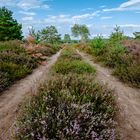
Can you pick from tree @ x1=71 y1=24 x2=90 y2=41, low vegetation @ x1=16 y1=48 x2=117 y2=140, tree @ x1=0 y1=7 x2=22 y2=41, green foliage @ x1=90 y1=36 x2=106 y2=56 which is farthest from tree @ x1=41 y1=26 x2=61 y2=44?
low vegetation @ x1=16 y1=48 x2=117 y2=140

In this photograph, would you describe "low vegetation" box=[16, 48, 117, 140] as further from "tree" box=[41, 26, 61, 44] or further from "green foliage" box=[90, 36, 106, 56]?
"tree" box=[41, 26, 61, 44]

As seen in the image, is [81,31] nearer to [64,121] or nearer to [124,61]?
[124,61]

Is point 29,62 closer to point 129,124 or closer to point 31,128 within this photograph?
point 129,124

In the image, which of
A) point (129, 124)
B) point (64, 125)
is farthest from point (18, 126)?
point (129, 124)

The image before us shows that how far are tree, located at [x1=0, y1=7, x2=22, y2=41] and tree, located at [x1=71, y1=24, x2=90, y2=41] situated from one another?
2424cm

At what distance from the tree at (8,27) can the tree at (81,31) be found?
24.2 m

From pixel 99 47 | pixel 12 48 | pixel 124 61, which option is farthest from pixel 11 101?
pixel 99 47

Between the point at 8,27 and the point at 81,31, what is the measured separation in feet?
87.8

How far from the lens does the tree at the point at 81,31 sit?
58.3 m

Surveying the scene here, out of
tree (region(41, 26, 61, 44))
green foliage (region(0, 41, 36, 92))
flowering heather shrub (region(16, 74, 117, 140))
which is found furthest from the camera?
tree (region(41, 26, 61, 44))

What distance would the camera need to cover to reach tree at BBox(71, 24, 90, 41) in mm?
58344

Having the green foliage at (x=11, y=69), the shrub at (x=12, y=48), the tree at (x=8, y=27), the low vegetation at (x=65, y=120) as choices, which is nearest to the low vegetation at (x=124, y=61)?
the green foliage at (x=11, y=69)

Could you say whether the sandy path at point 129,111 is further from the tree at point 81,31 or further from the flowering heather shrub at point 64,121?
the tree at point 81,31

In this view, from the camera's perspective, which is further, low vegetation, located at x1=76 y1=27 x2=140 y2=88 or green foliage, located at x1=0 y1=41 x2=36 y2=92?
low vegetation, located at x1=76 y1=27 x2=140 y2=88
